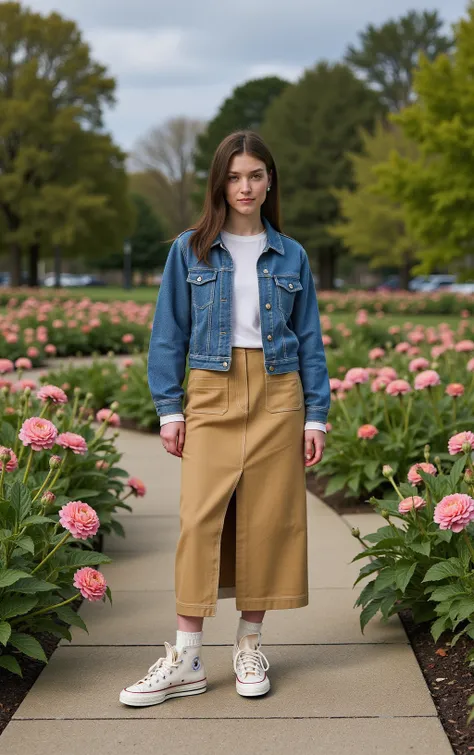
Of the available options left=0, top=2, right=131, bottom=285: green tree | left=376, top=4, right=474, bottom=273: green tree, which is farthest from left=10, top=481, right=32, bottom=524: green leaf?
left=0, top=2, right=131, bottom=285: green tree

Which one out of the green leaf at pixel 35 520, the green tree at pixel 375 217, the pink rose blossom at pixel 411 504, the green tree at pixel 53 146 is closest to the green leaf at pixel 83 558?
the green leaf at pixel 35 520

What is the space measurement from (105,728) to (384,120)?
44.4 metres

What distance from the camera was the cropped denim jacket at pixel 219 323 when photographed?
3.03 m

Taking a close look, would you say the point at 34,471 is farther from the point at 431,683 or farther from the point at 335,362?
the point at 335,362

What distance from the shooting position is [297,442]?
10.1 ft

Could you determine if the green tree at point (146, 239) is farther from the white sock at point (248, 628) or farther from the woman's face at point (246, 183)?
the white sock at point (248, 628)

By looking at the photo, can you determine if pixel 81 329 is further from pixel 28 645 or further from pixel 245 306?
pixel 28 645

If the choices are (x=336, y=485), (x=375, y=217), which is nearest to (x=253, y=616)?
(x=336, y=485)

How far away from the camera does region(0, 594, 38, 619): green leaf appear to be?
2.92 meters

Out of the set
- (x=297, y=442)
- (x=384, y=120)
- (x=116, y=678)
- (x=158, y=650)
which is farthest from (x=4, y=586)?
(x=384, y=120)

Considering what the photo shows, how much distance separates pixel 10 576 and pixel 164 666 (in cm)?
53

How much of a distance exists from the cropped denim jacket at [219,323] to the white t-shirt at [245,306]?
2 centimetres

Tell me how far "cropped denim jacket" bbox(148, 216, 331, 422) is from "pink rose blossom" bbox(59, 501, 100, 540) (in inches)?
15.2

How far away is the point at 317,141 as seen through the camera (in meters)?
42.1
